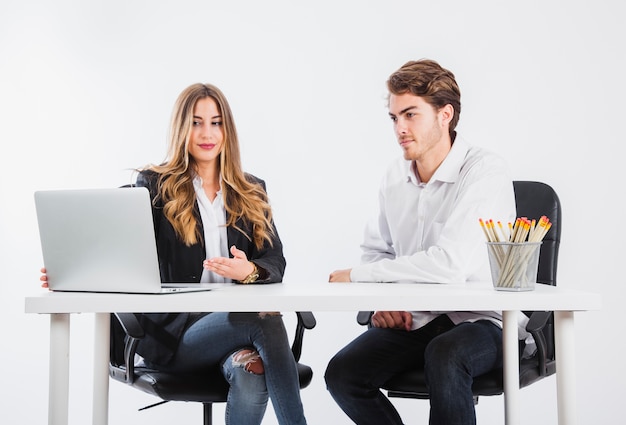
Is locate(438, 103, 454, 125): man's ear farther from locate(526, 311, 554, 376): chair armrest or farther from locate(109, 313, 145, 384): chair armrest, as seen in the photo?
locate(109, 313, 145, 384): chair armrest

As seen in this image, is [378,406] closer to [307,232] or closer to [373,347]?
[373,347]

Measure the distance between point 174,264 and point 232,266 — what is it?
1.13 feet

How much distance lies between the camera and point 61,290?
5.80 ft

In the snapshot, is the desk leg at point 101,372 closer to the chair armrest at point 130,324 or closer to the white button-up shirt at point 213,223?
the chair armrest at point 130,324

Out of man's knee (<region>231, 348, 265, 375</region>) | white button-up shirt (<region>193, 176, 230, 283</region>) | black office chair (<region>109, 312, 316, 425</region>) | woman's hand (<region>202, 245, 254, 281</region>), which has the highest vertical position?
white button-up shirt (<region>193, 176, 230, 283</region>)

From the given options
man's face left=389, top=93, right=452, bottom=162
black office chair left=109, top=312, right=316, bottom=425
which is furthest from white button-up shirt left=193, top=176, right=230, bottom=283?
man's face left=389, top=93, right=452, bottom=162

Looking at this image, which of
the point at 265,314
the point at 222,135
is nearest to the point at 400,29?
the point at 222,135

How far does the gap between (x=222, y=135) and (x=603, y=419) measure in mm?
2439

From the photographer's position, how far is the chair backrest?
243cm

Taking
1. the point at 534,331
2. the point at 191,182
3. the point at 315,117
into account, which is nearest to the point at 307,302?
the point at 534,331

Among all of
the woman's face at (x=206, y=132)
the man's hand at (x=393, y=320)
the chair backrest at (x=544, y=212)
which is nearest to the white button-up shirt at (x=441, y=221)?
the man's hand at (x=393, y=320)

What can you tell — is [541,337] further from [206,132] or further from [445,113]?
[206,132]

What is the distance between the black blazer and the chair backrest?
2.77 feet

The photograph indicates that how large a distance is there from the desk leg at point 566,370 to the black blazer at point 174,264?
2.81 feet
